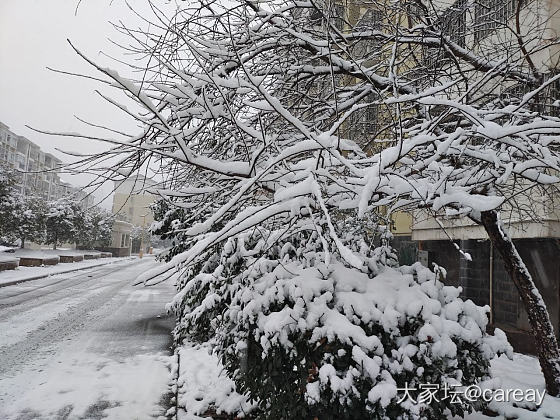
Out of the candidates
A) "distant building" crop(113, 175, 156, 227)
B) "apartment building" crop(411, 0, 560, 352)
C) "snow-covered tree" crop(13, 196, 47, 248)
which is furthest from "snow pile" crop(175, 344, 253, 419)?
"snow-covered tree" crop(13, 196, 47, 248)

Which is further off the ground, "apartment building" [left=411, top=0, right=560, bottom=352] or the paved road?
"apartment building" [left=411, top=0, right=560, bottom=352]

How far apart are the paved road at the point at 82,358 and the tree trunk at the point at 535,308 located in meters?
4.52

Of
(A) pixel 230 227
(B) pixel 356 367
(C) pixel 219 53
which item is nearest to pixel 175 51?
(C) pixel 219 53

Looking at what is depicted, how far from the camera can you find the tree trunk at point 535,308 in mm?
4660

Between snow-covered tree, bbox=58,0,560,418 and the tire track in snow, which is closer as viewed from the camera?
snow-covered tree, bbox=58,0,560,418

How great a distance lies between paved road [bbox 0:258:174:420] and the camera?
466 cm

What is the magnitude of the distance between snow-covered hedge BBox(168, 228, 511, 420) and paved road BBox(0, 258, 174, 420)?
207 cm

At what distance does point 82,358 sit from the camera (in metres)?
6.68

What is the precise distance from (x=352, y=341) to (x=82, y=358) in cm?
556

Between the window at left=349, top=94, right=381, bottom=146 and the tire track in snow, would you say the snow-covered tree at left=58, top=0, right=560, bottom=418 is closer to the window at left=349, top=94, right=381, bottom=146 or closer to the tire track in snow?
the window at left=349, top=94, right=381, bottom=146

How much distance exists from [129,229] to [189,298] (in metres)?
64.3

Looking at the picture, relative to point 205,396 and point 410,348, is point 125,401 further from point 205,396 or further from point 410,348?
point 410,348

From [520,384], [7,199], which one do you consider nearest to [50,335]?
[520,384]

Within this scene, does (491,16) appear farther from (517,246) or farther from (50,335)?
(50,335)
